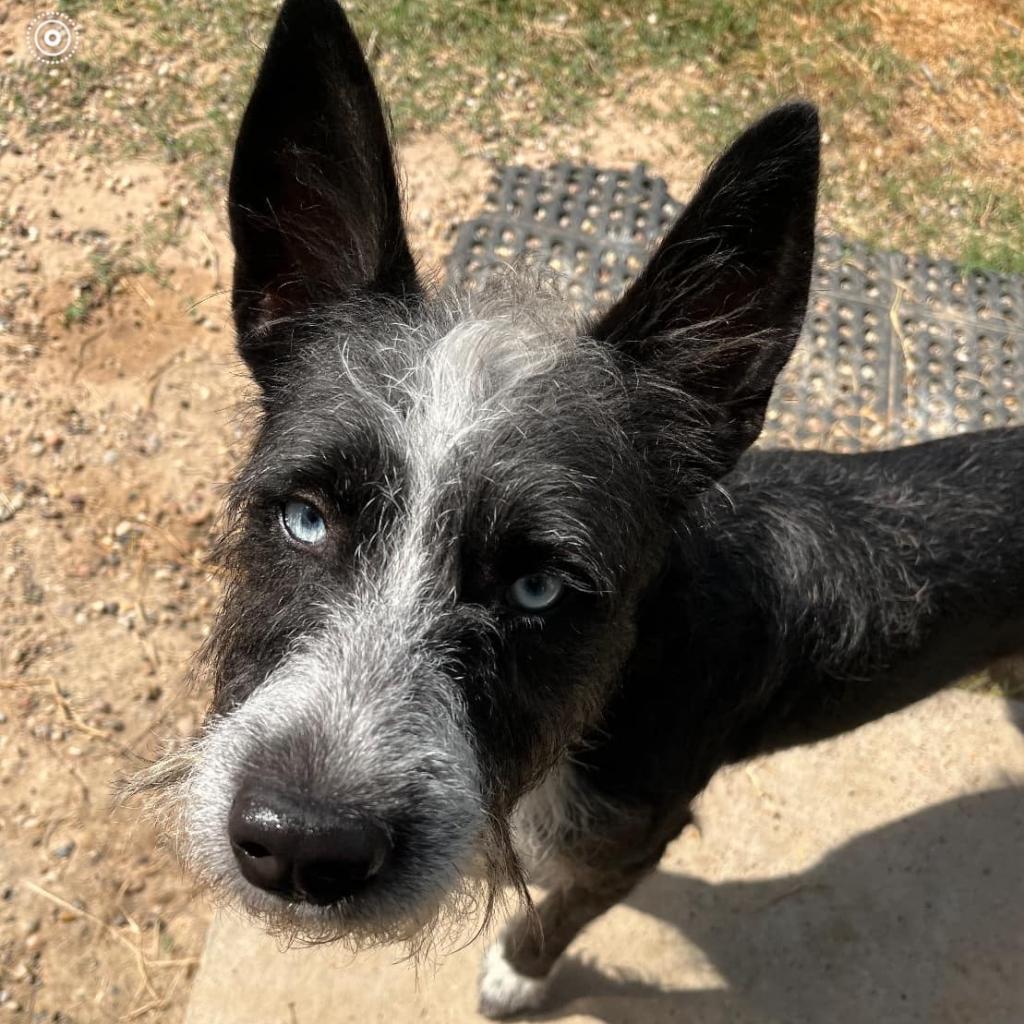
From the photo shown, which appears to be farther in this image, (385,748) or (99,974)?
(99,974)

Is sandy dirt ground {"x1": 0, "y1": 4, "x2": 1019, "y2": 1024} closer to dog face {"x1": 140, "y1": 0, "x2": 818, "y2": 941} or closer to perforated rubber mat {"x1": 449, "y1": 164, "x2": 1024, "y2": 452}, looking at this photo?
perforated rubber mat {"x1": 449, "y1": 164, "x2": 1024, "y2": 452}

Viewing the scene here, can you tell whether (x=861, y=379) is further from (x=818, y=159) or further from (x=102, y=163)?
(x=102, y=163)

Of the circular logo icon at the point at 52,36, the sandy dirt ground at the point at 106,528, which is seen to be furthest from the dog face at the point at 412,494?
the circular logo icon at the point at 52,36

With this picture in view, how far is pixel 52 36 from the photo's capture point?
20.9 feet

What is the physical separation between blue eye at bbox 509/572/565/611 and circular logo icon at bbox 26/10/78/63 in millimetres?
5873

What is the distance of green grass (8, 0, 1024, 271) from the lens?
618cm

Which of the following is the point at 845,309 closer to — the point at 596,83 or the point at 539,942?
the point at 596,83

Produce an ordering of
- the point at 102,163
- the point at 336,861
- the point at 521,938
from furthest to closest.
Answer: the point at 102,163 < the point at 521,938 < the point at 336,861

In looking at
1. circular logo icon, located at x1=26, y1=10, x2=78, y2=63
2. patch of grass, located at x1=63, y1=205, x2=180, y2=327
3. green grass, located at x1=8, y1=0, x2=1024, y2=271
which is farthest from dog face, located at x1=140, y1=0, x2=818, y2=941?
circular logo icon, located at x1=26, y1=10, x2=78, y2=63

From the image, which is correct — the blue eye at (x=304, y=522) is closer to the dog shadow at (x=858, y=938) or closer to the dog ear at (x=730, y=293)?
the dog ear at (x=730, y=293)

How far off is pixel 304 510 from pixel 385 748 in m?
0.66

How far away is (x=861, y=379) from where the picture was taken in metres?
5.57

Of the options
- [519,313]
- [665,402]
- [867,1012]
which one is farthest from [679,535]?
[867,1012]

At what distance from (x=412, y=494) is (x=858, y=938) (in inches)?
130
